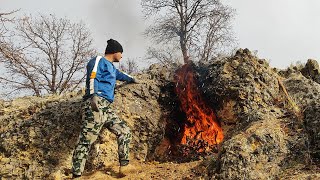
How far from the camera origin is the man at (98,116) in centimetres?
519

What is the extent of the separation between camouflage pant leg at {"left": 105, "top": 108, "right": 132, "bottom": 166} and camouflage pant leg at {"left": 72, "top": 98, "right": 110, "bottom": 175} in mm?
164

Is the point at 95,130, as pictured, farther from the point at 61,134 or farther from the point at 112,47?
the point at 112,47

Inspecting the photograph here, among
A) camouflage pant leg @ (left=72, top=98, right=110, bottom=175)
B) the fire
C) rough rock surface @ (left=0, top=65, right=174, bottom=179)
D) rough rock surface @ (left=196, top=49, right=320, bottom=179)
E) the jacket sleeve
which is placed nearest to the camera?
rough rock surface @ (left=196, top=49, right=320, bottom=179)

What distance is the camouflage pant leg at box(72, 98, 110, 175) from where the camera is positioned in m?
5.14

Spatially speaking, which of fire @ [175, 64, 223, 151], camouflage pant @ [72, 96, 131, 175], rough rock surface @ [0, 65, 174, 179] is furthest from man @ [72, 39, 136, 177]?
fire @ [175, 64, 223, 151]

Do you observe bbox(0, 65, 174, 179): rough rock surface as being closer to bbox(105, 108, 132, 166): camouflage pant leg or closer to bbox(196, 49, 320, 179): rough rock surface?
bbox(105, 108, 132, 166): camouflage pant leg

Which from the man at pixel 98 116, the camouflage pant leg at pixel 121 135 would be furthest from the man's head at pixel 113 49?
the camouflage pant leg at pixel 121 135

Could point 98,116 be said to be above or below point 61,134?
above

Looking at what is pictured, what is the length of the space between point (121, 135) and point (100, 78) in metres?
0.97

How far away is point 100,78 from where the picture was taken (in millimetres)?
5555

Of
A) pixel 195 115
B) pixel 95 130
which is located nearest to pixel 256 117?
pixel 195 115

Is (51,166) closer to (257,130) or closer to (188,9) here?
(257,130)

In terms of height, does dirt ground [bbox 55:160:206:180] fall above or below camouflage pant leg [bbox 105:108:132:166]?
below

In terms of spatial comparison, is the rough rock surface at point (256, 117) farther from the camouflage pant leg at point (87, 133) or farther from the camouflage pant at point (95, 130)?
the camouflage pant leg at point (87, 133)
